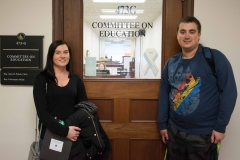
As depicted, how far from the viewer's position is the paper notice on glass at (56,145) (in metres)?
1.49

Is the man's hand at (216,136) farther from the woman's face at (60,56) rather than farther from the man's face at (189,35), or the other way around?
the woman's face at (60,56)

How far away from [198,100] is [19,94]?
1501mm

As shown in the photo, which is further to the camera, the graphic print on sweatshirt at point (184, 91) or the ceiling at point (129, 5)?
the ceiling at point (129, 5)

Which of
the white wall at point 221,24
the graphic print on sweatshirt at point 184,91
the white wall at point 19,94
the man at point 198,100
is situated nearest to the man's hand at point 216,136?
the man at point 198,100

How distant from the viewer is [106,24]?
74.5 inches

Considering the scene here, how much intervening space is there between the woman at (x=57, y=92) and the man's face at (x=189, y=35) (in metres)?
0.86

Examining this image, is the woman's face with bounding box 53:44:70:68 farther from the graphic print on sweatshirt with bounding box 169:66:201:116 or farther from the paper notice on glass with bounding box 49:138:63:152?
the graphic print on sweatshirt with bounding box 169:66:201:116

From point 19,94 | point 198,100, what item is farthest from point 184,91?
point 19,94

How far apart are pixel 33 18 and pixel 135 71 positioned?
101 cm

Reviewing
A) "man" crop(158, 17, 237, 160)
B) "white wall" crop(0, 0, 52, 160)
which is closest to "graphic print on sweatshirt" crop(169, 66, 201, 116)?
"man" crop(158, 17, 237, 160)

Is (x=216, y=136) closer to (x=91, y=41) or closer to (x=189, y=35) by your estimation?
(x=189, y=35)

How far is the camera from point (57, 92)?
4.96 feet

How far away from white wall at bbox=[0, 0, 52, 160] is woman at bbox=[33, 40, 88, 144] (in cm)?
30

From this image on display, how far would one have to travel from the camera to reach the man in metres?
1.43
